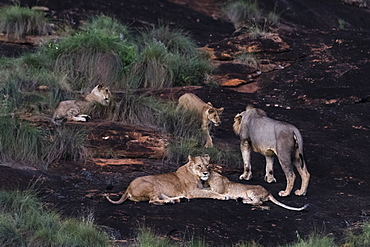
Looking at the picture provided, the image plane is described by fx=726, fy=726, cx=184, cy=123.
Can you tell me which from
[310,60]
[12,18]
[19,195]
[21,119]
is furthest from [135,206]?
[12,18]

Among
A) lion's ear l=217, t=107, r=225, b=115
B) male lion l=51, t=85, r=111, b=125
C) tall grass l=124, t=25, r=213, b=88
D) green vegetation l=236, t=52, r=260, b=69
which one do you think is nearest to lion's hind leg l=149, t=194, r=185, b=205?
male lion l=51, t=85, r=111, b=125

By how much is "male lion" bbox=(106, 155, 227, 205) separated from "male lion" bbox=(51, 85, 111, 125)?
3308mm

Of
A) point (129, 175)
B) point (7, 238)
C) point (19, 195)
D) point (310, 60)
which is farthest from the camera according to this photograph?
point (310, 60)

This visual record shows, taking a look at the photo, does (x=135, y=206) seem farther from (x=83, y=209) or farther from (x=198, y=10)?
(x=198, y=10)

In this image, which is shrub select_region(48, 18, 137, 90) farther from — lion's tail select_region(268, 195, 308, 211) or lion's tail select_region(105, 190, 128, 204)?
lion's tail select_region(268, 195, 308, 211)

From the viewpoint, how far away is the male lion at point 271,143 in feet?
37.6

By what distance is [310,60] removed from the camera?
19.2 meters

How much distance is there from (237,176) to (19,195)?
4060mm

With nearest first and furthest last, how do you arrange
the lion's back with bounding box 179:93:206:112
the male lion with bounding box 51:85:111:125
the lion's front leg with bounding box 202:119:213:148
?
1. the lion's front leg with bounding box 202:119:213:148
2. the male lion with bounding box 51:85:111:125
3. the lion's back with bounding box 179:93:206:112

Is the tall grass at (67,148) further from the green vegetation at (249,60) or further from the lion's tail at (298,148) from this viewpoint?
the green vegetation at (249,60)

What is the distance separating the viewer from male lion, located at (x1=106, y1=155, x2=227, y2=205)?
423 inches

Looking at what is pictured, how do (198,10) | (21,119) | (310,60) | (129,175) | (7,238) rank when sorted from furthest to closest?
(198,10) → (310,60) → (21,119) → (129,175) → (7,238)

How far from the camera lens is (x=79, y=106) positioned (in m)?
14.4

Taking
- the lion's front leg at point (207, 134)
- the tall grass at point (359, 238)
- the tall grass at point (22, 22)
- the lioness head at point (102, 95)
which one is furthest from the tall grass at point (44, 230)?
the tall grass at point (22, 22)
